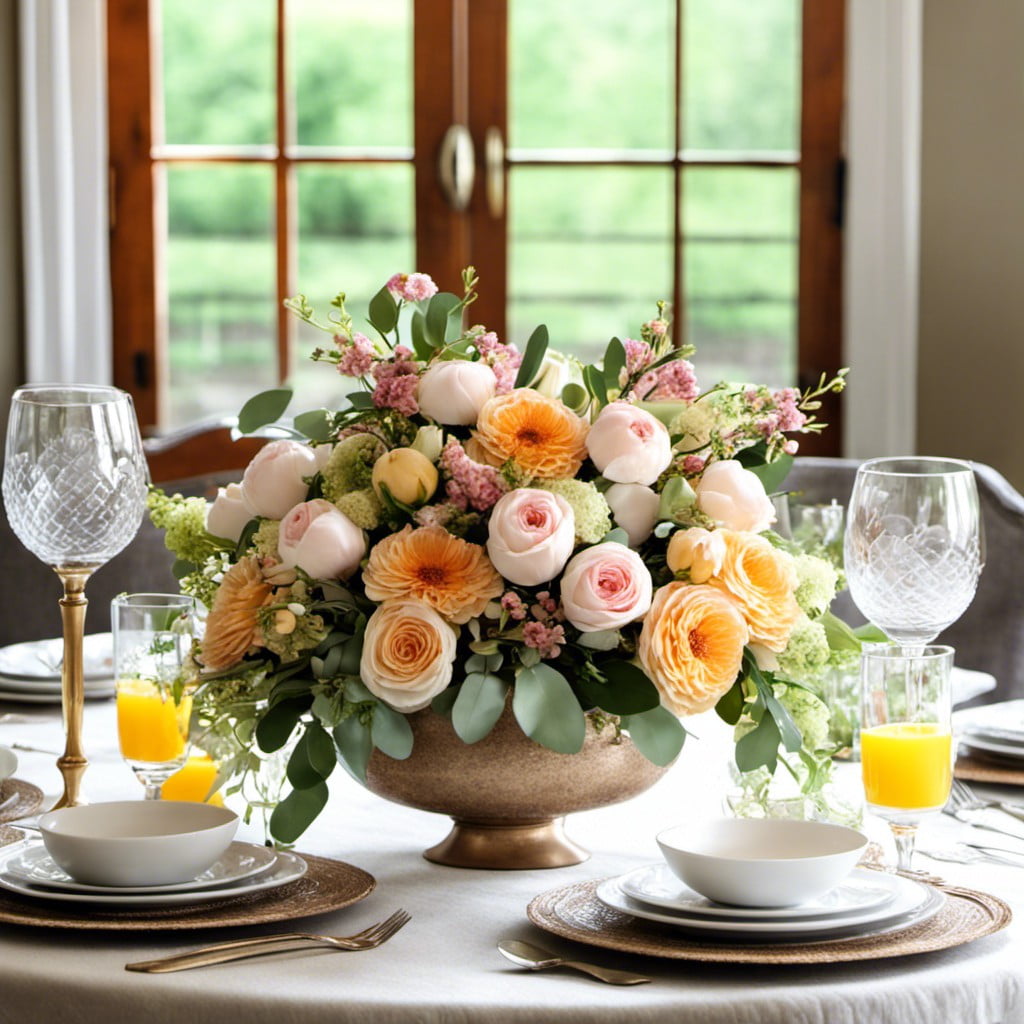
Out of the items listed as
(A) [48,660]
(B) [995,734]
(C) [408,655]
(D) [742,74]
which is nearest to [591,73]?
(D) [742,74]

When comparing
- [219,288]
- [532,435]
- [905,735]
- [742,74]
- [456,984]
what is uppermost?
[742,74]

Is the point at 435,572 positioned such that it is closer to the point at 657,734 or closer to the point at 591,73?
the point at 657,734

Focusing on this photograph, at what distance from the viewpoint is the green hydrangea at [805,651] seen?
3.93 ft

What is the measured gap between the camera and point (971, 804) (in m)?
1.41

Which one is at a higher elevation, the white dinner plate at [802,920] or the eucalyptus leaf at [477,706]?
the eucalyptus leaf at [477,706]

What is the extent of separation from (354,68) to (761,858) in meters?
2.61

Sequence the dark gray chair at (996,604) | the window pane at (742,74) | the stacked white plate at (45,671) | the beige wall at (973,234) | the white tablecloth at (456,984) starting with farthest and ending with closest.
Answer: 1. the window pane at (742,74)
2. the beige wall at (973,234)
3. the dark gray chair at (996,604)
4. the stacked white plate at (45,671)
5. the white tablecloth at (456,984)

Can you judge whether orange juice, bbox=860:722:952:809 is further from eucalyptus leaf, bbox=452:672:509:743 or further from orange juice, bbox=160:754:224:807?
orange juice, bbox=160:754:224:807

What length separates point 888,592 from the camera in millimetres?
1297

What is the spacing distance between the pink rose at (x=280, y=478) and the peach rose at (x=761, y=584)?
0.31 m

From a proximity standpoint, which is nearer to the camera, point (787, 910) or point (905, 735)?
point (787, 910)

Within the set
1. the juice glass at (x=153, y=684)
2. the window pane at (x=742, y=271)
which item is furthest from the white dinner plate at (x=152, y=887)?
the window pane at (x=742, y=271)

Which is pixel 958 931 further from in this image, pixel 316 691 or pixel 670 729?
pixel 316 691

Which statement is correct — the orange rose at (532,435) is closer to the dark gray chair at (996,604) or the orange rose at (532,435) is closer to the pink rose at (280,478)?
the pink rose at (280,478)
